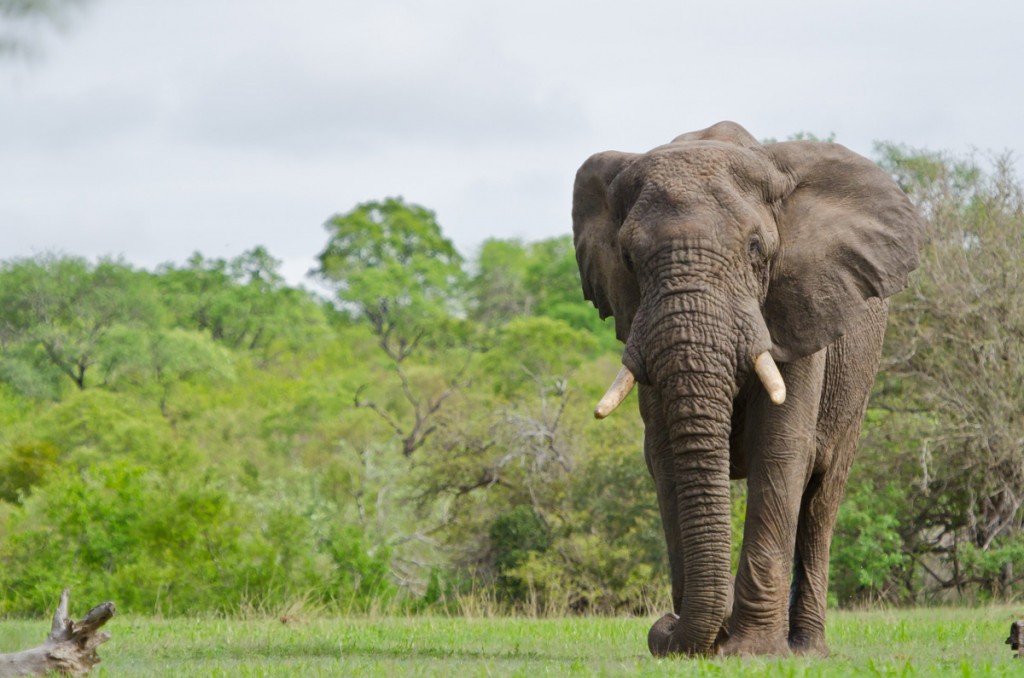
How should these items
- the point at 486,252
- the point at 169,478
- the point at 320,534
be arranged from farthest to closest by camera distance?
the point at 486,252 → the point at 320,534 → the point at 169,478

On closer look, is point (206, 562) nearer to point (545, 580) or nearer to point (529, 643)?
point (545, 580)

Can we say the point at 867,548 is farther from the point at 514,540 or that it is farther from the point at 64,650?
the point at 64,650

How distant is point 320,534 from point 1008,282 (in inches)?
539

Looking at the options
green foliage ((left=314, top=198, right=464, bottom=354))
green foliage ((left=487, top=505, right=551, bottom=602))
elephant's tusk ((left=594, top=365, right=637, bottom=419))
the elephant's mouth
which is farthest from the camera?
green foliage ((left=314, top=198, right=464, bottom=354))

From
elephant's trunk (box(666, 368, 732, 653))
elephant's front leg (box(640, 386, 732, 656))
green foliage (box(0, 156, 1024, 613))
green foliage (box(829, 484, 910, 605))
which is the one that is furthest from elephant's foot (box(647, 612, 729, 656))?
green foliage (box(829, 484, 910, 605))

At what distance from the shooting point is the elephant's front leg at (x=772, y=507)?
353 inches

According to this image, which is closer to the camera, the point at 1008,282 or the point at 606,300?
the point at 606,300

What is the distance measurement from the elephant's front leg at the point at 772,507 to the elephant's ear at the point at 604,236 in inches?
41.6

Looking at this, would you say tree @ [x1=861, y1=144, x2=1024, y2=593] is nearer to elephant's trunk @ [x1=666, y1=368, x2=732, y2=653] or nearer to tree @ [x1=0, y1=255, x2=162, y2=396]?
elephant's trunk @ [x1=666, y1=368, x2=732, y2=653]

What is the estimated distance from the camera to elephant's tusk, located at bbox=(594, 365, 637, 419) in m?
8.54

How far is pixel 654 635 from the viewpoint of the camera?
369 inches

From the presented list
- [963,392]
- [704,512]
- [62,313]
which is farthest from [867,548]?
[62,313]

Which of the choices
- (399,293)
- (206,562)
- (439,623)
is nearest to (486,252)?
(399,293)

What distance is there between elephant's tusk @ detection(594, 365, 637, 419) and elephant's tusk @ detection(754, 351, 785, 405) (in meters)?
0.75
